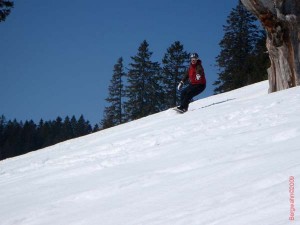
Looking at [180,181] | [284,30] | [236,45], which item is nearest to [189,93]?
[284,30]

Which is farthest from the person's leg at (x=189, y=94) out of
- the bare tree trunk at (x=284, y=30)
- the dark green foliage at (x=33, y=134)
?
the dark green foliage at (x=33, y=134)

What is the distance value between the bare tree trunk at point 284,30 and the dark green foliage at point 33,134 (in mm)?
76947

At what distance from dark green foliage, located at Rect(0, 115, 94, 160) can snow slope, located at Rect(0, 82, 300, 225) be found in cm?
7869

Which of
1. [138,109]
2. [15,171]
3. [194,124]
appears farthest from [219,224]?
[138,109]

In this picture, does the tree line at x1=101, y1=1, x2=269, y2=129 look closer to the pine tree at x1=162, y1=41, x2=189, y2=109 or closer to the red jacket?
the pine tree at x1=162, y1=41, x2=189, y2=109

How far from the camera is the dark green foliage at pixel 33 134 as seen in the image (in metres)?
83.6

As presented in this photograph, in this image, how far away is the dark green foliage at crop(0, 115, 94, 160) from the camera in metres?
83.6

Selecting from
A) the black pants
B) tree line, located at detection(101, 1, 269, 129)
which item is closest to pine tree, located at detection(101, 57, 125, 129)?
tree line, located at detection(101, 1, 269, 129)

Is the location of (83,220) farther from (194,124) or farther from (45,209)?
(194,124)

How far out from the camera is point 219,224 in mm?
2410

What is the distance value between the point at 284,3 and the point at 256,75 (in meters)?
19.4

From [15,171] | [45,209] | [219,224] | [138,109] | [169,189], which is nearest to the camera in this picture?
[219,224]

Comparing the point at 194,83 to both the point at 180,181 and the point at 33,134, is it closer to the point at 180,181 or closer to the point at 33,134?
the point at 180,181

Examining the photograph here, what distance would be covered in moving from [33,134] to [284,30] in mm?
86086
